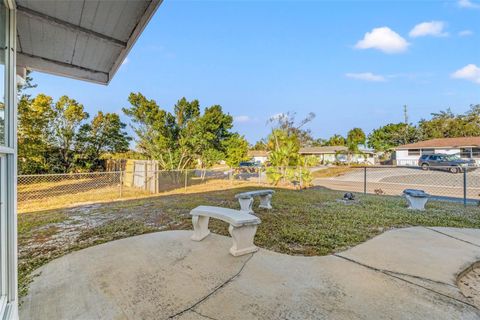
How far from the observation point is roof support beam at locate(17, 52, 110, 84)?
3.09 metres

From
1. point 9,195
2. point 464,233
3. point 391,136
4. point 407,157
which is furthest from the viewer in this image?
point 391,136

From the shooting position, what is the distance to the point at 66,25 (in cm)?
234

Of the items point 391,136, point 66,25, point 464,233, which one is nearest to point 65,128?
point 66,25

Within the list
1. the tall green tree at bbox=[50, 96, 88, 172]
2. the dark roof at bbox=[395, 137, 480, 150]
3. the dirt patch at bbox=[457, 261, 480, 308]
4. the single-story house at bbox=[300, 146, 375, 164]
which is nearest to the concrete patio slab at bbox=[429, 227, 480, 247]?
the dirt patch at bbox=[457, 261, 480, 308]

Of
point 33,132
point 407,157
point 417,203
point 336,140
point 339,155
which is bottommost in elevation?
point 417,203

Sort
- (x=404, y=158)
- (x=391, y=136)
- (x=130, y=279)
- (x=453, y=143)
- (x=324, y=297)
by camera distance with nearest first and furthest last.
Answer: (x=324, y=297)
(x=130, y=279)
(x=453, y=143)
(x=404, y=158)
(x=391, y=136)

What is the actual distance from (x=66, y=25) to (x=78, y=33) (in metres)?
0.17

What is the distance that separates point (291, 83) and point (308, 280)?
2094cm

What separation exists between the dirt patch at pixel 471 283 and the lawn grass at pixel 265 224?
1.18 meters

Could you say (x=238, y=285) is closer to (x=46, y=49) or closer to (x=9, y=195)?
(x=9, y=195)

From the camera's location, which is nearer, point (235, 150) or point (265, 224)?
point (265, 224)

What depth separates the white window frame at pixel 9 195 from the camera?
1.42 meters

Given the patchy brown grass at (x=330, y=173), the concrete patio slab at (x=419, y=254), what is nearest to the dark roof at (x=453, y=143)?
the patchy brown grass at (x=330, y=173)

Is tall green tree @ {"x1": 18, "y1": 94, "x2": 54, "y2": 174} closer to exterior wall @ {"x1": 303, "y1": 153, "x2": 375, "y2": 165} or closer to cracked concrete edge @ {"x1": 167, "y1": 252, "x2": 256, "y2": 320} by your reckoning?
cracked concrete edge @ {"x1": 167, "y1": 252, "x2": 256, "y2": 320}
